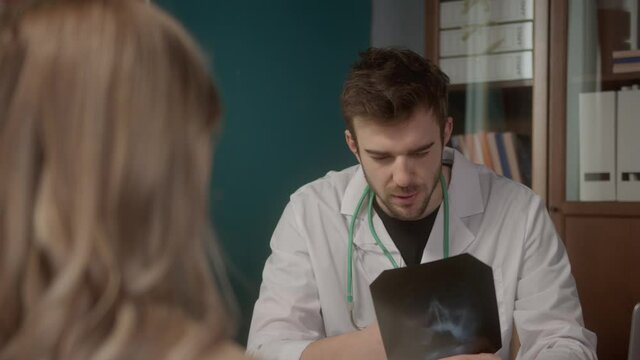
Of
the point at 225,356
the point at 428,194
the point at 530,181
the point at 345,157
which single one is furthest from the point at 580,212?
the point at 225,356

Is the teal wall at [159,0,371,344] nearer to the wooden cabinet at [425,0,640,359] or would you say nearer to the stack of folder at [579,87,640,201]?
the wooden cabinet at [425,0,640,359]

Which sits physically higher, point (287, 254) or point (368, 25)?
point (368, 25)

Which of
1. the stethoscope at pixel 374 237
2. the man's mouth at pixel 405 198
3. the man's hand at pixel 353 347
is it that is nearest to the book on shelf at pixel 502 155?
the stethoscope at pixel 374 237

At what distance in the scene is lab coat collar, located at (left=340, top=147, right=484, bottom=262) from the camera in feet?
5.93

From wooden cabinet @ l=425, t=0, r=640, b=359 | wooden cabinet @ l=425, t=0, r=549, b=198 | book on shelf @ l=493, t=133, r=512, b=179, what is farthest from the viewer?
book on shelf @ l=493, t=133, r=512, b=179

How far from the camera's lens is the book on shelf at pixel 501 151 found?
2.74 metres

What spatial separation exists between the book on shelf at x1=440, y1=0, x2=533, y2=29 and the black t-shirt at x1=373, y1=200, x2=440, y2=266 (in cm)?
115

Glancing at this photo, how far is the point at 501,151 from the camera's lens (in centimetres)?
280

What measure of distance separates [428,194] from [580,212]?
3.45ft

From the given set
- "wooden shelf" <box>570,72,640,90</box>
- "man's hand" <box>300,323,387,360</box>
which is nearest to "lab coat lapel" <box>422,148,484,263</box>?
"man's hand" <box>300,323,387,360</box>

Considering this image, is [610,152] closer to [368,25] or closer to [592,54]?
[592,54]

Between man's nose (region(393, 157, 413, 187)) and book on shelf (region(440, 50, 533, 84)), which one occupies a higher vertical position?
book on shelf (region(440, 50, 533, 84))

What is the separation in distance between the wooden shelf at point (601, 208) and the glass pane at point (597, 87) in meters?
0.04

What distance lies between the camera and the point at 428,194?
1.77 metres
